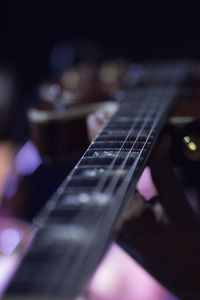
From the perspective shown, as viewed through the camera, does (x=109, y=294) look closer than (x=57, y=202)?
No

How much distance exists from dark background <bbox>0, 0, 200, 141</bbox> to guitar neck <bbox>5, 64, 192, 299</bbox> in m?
0.92

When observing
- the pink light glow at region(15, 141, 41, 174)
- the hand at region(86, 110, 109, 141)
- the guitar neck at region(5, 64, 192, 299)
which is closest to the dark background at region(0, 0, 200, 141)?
the pink light glow at region(15, 141, 41, 174)

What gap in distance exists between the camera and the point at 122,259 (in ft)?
2.02

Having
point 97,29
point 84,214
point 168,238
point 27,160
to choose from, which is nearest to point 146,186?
point 168,238

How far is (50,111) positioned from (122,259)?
10.2 inches

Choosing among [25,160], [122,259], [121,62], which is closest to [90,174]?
[122,259]

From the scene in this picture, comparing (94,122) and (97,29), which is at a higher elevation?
(94,122)

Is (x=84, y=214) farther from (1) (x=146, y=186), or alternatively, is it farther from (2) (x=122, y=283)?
(2) (x=122, y=283)

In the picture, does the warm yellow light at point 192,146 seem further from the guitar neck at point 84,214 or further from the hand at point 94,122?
the hand at point 94,122

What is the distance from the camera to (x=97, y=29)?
1.46 m

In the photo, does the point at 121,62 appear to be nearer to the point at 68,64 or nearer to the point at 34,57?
the point at 68,64

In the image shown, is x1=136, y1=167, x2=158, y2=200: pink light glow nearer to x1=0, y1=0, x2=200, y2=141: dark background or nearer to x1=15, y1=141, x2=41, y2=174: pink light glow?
x1=15, y1=141, x2=41, y2=174: pink light glow

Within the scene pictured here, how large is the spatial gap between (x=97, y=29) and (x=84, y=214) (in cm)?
122

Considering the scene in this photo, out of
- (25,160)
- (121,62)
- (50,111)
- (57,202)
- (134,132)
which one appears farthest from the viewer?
(121,62)
